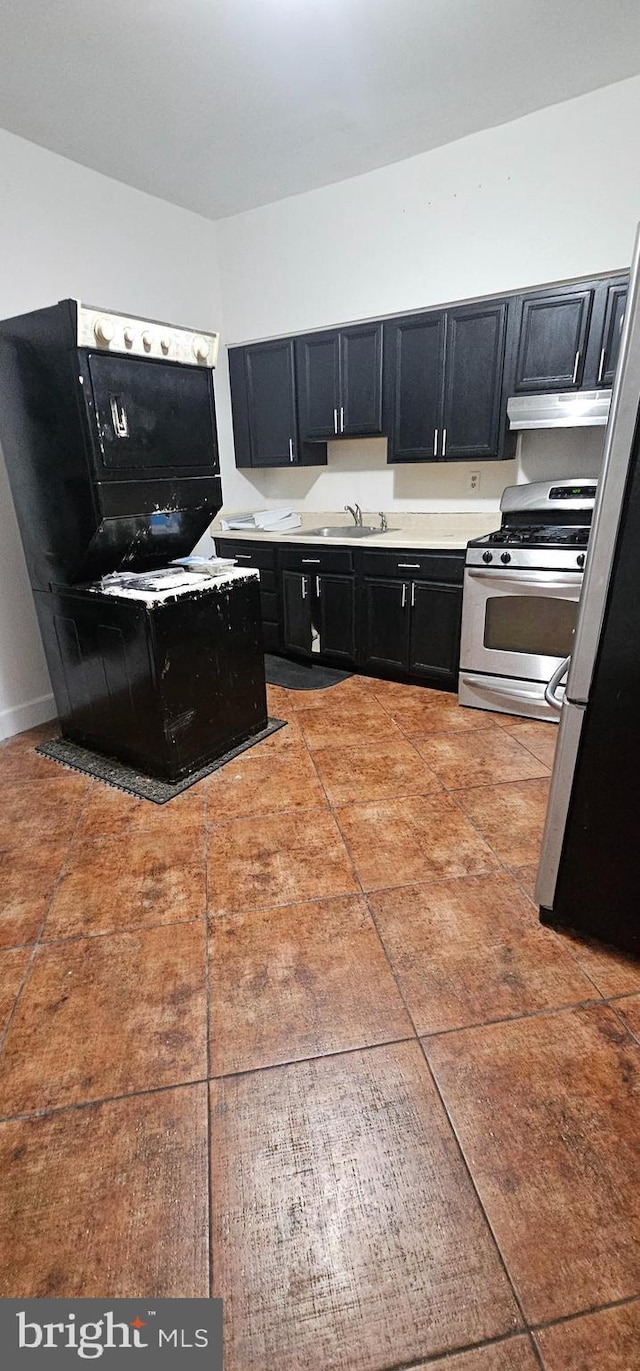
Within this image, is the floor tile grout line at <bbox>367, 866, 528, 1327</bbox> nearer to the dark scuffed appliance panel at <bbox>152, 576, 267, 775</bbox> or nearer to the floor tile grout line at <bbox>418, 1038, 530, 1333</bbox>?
the floor tile grout line at <bbox>418, 1038, 530, 1333</bbox>

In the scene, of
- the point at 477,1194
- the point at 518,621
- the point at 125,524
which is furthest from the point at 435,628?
the point at 477,1194

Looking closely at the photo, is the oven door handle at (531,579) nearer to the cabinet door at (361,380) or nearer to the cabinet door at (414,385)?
the cabinet door at (414,385)

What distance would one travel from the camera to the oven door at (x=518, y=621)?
9.35ft

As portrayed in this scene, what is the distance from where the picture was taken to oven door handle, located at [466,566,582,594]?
2783mm

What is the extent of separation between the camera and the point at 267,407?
156 inches

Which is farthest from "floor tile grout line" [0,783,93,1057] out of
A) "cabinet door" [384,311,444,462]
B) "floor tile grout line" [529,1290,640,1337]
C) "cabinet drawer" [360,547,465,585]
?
"cabinet door" [384,311,444,462]

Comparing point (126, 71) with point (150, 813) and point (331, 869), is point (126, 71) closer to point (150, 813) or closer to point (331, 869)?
point (150, 813)

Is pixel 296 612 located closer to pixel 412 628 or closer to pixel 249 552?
pixel 249 552

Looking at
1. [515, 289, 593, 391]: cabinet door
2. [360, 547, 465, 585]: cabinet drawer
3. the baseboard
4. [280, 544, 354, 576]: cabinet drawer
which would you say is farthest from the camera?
[280, 544, 354, 576]: cabinet drawer

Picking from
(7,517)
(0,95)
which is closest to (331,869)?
(7,517)

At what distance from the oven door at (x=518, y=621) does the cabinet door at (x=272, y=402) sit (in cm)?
169

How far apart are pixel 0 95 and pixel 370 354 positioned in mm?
1968

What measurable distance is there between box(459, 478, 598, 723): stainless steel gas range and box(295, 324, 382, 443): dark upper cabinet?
3.29 ft

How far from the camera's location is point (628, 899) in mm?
1544
